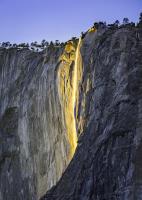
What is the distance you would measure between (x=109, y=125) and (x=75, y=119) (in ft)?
36.4

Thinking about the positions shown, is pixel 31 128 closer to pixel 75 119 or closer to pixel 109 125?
pixel 75 119

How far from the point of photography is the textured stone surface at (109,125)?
3059 cm

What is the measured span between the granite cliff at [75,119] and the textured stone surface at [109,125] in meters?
0.05

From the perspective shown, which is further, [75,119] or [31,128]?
[31,128]

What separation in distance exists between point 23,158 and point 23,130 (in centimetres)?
254

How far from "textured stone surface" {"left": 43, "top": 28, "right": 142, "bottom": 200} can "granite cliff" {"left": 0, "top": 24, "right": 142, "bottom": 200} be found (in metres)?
0.05

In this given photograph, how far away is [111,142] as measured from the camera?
32.8m

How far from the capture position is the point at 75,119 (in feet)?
150

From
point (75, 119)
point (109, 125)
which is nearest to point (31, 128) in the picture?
point (75, 119)

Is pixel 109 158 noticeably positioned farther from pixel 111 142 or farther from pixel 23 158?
pixel 23 158

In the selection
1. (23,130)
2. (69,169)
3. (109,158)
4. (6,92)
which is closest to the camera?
(109,158)

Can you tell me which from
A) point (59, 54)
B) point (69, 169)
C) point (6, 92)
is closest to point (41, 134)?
point (59, 54)

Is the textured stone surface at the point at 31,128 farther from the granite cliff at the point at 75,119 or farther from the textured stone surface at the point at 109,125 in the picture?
the textured stone surface at the point at 109,125

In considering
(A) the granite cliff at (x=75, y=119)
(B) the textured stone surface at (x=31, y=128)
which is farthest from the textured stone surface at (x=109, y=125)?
(B) the textured stone surface at (x=31, y=128)
